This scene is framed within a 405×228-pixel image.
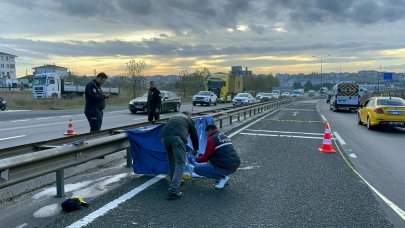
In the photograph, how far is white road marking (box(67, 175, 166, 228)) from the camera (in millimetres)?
4863

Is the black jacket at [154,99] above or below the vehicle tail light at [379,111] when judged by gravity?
above

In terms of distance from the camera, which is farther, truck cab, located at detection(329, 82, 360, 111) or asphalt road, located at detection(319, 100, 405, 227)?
truck cab, located at detection(329, 82, 360, 111)

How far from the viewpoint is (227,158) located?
6.86 meters

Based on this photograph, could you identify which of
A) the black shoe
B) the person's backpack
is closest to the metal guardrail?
the person's backpack

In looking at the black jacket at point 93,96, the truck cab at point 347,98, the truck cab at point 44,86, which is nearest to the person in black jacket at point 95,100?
the black jacket at point 93,96

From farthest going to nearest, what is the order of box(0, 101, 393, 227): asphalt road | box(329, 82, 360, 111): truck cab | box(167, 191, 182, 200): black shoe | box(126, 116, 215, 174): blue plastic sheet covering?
1. box(329, 82, 360, 111): truck cab
2. box(126, 116, 215, 174): blue plastic sheet covering
3. box(167, 191, 182, 200): black shoe
4. box(0, 101, 393, 227): asphalt road

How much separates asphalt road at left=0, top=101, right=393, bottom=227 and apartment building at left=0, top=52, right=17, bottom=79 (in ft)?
482

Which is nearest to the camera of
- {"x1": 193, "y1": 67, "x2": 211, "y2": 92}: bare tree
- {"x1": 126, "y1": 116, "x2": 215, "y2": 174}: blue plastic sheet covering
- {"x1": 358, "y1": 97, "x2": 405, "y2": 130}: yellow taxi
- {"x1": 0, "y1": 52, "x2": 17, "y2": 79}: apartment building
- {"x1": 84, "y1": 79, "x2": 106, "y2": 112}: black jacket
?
{"x1": 126, "y1": 116, "x2": 215, "y2": 174}: blue plastic sheet covering

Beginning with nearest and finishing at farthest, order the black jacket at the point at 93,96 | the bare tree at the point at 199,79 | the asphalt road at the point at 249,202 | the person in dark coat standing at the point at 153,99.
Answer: the asphalt road at the point at 249,202, the black jacket at the point at 93,96, the person in dark coat standing at the point at 153,99, the bare tree at the point at 199,79

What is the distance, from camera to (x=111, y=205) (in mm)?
5590

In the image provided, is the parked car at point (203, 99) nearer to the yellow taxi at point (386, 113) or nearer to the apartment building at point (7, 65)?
the yellow taxi at point (386, 113)

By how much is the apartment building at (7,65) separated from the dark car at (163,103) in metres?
125

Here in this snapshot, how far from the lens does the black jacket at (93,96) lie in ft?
31.2

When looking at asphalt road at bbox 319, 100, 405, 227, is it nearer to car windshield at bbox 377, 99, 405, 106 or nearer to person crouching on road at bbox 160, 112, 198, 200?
car windshield at bbox 377, 99, 405, 106
